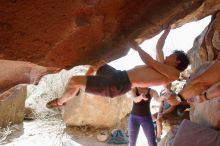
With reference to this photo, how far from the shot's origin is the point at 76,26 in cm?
284

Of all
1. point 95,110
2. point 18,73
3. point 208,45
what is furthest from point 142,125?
point 95,110

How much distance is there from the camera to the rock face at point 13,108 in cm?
865

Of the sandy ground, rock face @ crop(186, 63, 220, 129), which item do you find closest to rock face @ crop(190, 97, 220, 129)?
rock face @ crop(186, 63, 220, 129)

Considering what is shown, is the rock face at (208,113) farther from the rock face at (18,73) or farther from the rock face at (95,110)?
the rock face at (95,110)

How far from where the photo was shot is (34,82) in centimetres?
362

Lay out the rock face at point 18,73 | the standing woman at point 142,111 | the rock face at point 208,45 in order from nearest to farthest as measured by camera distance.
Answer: the rock face at point 18,73
the standing woman at point 142,111
the rock face at point 208,45

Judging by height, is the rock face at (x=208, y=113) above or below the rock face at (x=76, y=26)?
below

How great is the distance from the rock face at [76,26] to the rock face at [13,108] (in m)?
5.69

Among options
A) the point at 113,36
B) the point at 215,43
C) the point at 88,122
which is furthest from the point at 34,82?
the point at 88,122

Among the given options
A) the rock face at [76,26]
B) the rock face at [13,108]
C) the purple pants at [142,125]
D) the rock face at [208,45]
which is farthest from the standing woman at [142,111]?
the rock face at [13,108]

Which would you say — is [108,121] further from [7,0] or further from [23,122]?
[7,0]

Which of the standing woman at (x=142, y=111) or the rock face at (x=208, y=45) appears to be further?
the rock face at (x=208, y=45)

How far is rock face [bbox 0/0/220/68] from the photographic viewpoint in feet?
8.29

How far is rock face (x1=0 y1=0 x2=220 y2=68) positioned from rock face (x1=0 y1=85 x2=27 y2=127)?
569 centimetres
